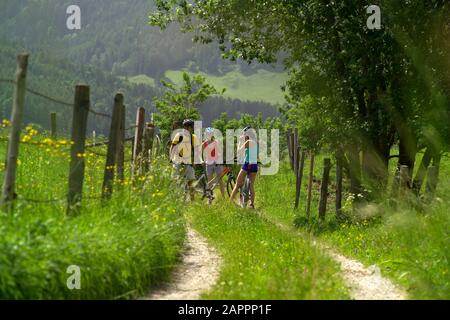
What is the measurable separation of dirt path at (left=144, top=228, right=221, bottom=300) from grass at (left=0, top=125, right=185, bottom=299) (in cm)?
20

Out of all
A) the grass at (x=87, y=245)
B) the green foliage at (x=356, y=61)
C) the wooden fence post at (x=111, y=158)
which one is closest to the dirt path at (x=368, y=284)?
the grass at (x=87, y=245)

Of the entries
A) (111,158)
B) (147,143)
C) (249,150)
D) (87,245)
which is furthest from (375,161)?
(87,245)

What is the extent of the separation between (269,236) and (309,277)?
17.9 feet

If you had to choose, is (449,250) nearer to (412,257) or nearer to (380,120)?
(412,257)

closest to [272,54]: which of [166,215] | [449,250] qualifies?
[166,215]

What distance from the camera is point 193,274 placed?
9.61m

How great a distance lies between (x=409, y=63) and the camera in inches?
633

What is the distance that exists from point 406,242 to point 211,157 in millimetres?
10118

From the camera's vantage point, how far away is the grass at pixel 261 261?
738 centimetres

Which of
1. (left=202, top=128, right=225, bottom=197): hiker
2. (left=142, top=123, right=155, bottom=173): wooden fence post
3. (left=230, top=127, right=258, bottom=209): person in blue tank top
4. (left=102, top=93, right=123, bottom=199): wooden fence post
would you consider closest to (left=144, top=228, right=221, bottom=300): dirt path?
(left=102, top=93, right=123, bottom=199): wooden fence post

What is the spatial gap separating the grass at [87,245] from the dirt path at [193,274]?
204 millimetres

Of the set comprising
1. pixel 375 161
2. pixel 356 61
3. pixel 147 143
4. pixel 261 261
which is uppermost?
pixel 356 61

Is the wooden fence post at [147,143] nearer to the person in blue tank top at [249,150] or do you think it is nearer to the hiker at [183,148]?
the hiker at [183,148]

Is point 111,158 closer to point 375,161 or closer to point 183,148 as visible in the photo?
point 183,148
